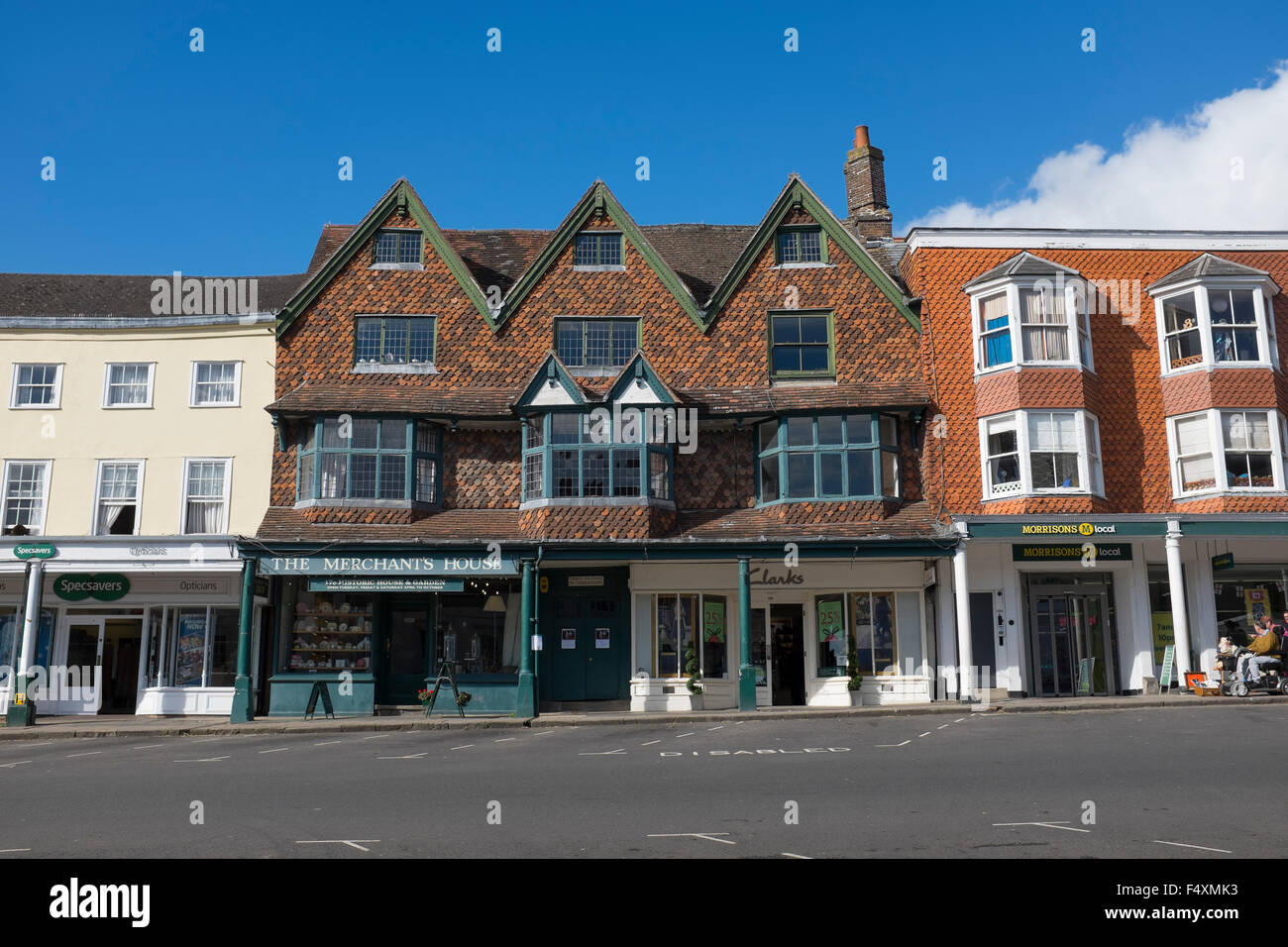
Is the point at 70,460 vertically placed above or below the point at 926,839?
above

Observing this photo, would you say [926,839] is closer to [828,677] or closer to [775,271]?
[828,677]

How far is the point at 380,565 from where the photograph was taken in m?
23.5

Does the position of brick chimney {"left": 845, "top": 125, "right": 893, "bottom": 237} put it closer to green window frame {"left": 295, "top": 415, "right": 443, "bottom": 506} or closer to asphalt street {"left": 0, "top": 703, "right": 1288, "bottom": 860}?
green window frame {"left": 295, "top": 415, "right": 443, "bottom": 506}

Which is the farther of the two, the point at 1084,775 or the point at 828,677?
the point at 828,677

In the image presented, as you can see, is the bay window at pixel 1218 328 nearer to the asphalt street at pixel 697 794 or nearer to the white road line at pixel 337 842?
the asphalt street at pixel 697 794

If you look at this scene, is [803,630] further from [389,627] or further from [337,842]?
[337,842]

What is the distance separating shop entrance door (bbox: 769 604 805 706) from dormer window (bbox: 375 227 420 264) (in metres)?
12.4

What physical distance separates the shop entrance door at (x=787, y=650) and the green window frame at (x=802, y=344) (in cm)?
574

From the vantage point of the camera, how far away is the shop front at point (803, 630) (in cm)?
2445

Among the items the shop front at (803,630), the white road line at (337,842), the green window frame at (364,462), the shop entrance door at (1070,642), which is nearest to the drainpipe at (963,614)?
the shop front at (803,630)

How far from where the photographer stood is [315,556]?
23.4 meters

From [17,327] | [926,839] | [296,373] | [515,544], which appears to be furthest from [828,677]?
[17,327]
